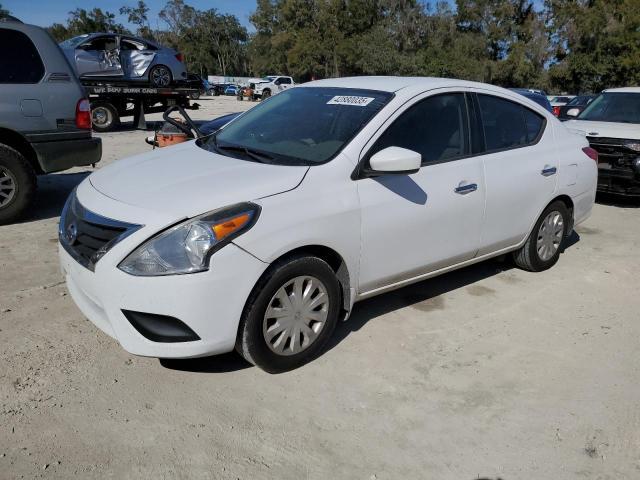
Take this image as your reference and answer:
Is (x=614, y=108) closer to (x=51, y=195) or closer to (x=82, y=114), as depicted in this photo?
(x=82, y=114)

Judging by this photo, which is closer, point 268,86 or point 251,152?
point 251,152

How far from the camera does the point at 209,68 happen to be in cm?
9088

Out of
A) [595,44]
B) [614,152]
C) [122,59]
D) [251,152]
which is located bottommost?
[614,152]

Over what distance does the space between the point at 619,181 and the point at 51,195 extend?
7.67 meters

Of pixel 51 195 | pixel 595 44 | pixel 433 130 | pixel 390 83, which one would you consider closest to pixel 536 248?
pixel 433 130

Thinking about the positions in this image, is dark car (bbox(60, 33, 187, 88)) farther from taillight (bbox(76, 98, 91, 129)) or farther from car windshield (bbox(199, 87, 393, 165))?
car windshield (bbox(199, 87, 393, 165))

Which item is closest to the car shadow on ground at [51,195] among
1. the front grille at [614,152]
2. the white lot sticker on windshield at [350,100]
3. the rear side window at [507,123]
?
the white lot sticker on windshield at [350,100]

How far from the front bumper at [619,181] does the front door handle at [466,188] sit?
4.63 m

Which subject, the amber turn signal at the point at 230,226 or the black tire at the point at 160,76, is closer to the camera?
the amber turn signal at the point at 230,226

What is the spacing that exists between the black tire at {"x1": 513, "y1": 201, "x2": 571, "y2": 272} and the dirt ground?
568 mm

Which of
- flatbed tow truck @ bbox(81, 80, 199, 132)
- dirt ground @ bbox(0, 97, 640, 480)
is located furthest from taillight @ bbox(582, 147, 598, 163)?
flatbed tow truck @ bbox(81, 80, 199, 132)

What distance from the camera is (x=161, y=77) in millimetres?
16109

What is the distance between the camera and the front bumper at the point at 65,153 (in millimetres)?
5902

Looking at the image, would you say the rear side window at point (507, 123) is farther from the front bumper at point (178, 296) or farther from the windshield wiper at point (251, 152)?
the front bumper at point (178, 296)
